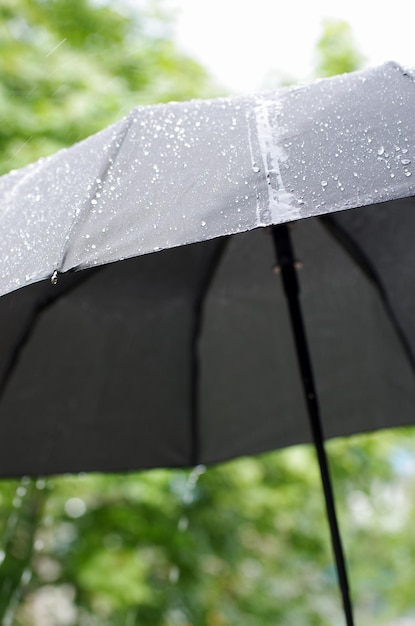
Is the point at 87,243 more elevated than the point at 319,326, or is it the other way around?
the point at 87,243

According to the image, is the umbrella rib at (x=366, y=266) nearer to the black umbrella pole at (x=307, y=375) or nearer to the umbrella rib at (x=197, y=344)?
the black umbrella pole at (x=307, y=375)

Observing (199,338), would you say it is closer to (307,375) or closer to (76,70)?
(307,375)

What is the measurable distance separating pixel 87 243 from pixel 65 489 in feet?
12.1

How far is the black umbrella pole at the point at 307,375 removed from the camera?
2.08 m

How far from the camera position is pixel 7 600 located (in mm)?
4141

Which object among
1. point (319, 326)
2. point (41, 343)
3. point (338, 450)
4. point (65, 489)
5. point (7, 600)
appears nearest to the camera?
point (41, 343)

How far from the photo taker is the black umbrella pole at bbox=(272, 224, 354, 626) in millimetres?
2078

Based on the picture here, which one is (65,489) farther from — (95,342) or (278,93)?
(278,93)

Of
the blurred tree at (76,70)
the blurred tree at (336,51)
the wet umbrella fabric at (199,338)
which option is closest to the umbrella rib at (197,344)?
the wet umbrella fabric at (199,338)

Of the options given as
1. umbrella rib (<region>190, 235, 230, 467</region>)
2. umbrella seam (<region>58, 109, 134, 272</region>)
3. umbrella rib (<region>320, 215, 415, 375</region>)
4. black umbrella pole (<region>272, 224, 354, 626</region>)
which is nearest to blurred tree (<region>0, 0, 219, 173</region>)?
umbrella rib (<region>190, 235, 230, 467</region>)

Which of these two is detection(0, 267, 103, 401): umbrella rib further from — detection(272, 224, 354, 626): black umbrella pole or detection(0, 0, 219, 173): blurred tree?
detection(0, 0, 219, 173): blurred tree

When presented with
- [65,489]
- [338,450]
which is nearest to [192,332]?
[65,489]

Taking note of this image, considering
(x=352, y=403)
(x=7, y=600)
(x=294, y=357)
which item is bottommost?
(x=7, y=600)

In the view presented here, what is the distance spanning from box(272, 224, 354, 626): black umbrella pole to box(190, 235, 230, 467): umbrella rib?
0.32 m
